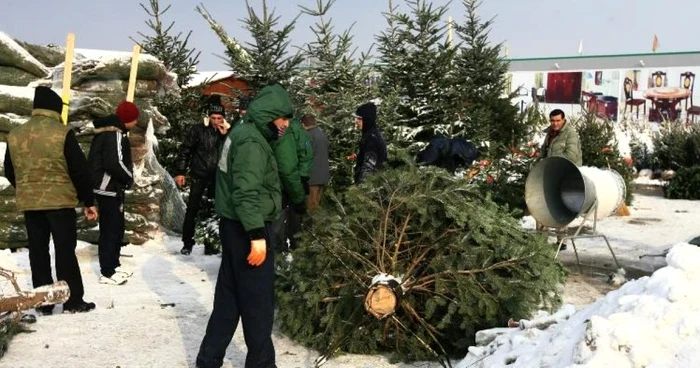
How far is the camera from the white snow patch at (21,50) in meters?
9.06

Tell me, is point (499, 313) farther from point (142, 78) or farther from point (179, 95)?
point (179, 95)

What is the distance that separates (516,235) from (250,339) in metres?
2.18

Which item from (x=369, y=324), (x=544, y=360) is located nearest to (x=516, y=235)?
(x=369, y=324)

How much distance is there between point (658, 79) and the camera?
30141 millimetres

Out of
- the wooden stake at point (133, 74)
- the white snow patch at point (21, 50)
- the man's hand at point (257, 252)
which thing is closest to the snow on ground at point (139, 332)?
the man's hand at point (257, 252)

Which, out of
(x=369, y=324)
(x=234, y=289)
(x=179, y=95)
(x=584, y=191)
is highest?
(x=179, y=95)

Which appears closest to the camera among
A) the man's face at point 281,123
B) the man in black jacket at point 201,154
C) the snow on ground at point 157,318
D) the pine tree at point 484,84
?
the man's face at point 281,123

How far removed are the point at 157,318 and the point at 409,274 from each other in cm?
223

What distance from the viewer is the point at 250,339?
4492 mm

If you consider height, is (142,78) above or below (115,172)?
above

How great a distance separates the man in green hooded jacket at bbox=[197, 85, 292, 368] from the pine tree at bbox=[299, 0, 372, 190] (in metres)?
5.80

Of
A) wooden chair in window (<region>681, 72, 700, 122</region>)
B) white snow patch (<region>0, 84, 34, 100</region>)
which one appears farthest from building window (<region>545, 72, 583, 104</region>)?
white snow patch (<region>0, 84, 34, 100</region>)

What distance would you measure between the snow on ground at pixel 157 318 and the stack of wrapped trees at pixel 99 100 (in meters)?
0.42

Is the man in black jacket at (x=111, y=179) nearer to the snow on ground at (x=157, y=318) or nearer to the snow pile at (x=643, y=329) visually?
the snow on ground at (x=157, y=318)
